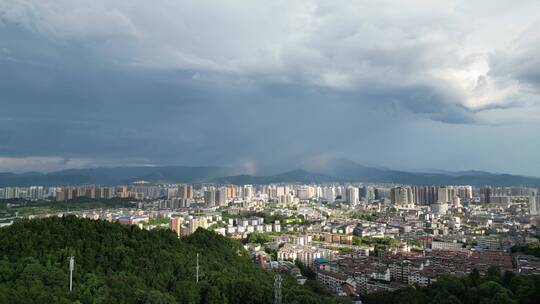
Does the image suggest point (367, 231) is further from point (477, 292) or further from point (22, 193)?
point (22, 193)

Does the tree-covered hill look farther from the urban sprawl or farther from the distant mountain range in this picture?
the distant mountain range

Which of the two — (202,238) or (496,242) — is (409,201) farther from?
(202,238)

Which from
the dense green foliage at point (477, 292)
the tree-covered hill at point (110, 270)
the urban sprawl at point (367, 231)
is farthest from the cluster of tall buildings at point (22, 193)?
the dense green foliage at point (477, 292)

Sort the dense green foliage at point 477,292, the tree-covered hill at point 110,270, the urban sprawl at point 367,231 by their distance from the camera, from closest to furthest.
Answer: the tree-covered hill at point 110,270, the dense green foliage at point 477,292, the urban sprawl at point 367,231

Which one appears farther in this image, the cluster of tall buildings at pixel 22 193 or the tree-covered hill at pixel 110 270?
the cluster of tall buildings at pixel 22 193

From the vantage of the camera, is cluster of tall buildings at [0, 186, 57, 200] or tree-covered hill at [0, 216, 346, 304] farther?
cluster of tall buildings at [0, 186, 57, 200]

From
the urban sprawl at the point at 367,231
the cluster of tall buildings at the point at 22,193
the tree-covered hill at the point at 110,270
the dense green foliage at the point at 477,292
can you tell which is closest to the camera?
the tree-covered hill at the point at 110,270

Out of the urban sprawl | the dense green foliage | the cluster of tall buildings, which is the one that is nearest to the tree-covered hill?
the dense green foliage

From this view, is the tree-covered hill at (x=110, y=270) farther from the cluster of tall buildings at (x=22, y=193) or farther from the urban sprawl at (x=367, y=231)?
the cluster of tall buildings at (x=22, y=193)
